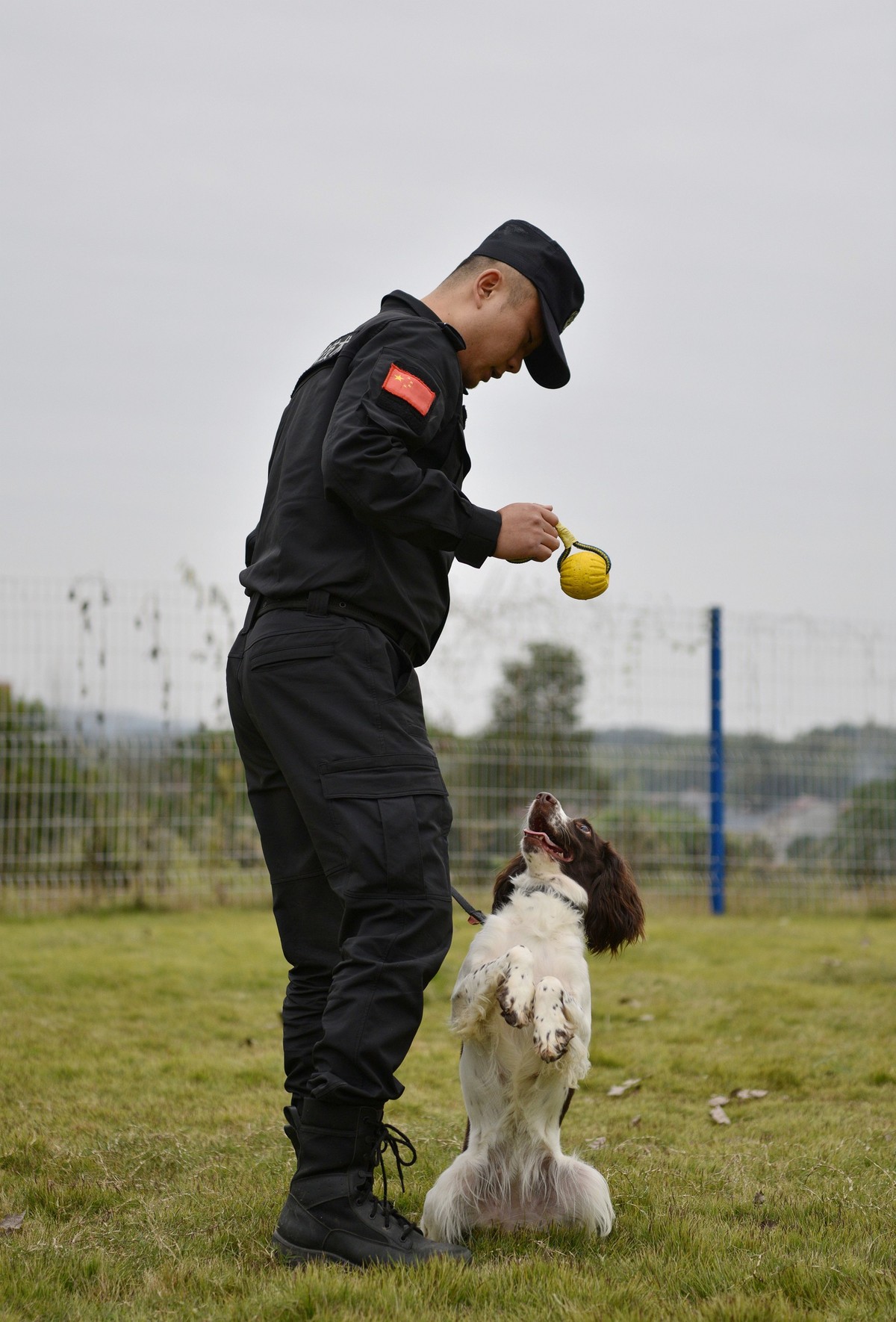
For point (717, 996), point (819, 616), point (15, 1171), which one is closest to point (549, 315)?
point (15, 1171)

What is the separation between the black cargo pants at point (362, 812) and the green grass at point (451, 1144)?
1.53 ft

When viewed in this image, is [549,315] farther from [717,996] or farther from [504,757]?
[504,757]

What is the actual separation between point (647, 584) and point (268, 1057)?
5775mm

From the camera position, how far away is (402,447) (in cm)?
255

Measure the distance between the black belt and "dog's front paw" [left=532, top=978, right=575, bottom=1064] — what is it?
894mm

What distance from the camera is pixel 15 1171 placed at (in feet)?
10.9

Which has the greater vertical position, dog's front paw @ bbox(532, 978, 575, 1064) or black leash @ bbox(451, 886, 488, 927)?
black leash @ bbox(451, 886, 488, 927)

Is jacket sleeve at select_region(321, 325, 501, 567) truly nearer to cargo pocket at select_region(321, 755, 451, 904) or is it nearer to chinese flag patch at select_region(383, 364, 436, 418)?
chinese flag patch at select_region(383, 364, 436, 418)

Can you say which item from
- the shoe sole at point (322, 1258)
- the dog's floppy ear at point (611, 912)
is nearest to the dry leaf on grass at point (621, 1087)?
the dog's floppy ear at point (611, 912)

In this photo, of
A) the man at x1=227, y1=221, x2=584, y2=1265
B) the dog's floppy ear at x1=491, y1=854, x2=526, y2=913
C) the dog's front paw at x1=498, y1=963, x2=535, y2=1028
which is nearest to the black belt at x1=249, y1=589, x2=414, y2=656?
the man at x1=227, y1=221, x2=584, y2=1265

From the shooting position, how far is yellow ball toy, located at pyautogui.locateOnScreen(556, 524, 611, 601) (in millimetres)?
2934

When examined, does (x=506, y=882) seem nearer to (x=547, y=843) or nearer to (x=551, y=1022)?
(x=547, y=843)

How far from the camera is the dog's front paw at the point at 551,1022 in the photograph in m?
2.82

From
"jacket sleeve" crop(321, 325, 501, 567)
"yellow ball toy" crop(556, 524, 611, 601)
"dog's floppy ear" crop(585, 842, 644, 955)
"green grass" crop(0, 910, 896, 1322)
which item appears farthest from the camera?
"dog's floppy ear" crop(585, 842, 644, 955)
